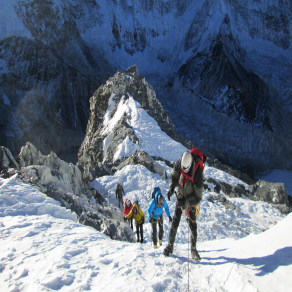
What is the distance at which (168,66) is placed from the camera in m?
58.3

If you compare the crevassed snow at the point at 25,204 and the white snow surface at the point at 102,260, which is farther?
the crevassed snow at the point at 25,204

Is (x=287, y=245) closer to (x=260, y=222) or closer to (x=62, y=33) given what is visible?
(x=260, y=222)

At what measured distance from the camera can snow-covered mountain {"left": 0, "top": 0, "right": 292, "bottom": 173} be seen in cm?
4256

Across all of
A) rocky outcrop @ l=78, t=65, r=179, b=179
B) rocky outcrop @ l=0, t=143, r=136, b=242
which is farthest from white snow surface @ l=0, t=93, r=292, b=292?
rocky outcrop @ l=78, t=65, r=179, b=179

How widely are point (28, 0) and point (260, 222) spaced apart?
171ft

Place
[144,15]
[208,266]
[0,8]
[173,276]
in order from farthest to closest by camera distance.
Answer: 1. [144,15]
2. [0,8]
3. [208,266]
4. [173,276]

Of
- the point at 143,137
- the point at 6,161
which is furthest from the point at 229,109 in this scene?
the point at 6,161

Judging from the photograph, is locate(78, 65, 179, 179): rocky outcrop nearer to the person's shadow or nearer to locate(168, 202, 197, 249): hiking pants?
locate(168, 202, 197, 249): hiking pants

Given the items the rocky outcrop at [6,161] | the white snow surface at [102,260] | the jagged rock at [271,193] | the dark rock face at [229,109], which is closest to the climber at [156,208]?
the white snow surface at [102,260]

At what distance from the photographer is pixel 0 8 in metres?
41.8

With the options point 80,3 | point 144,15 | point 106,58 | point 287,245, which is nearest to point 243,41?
point 144,15

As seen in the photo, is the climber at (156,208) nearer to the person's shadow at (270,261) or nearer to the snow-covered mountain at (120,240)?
the snow-covered mountain at (120,240)

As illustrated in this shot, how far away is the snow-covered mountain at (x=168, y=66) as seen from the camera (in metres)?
42.6

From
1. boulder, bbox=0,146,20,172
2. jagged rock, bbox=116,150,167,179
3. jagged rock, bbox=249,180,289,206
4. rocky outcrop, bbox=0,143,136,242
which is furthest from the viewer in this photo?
jagged rock, bbox=249,180,289,206
